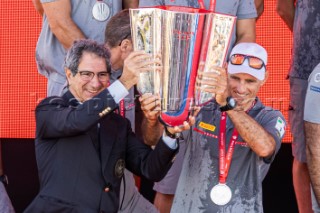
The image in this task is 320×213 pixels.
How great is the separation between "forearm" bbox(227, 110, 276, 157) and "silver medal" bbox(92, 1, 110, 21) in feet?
3.72

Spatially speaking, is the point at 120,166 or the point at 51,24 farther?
the point at 51,24

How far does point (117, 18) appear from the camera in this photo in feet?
12.2

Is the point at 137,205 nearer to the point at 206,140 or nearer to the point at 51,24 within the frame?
the point at 206,140

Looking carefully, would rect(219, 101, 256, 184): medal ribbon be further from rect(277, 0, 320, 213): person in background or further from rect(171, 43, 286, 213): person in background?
rect(277, 0, 320, 213): person in background

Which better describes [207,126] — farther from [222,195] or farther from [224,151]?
[222,195]

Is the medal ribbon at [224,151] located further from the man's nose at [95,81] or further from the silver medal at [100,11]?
the silver medal at [100,11]

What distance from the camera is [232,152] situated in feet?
11.1

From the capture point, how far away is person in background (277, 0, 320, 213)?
4227 mm

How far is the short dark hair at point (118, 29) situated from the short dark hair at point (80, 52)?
30 cm

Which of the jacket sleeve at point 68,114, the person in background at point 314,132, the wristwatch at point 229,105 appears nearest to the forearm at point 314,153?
the person in background at point 314,132

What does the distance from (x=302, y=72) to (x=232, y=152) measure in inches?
42.3

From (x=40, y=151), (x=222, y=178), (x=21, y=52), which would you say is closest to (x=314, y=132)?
(x=222, y=178)

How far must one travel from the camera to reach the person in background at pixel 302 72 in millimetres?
4227

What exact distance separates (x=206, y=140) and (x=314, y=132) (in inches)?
18.9
